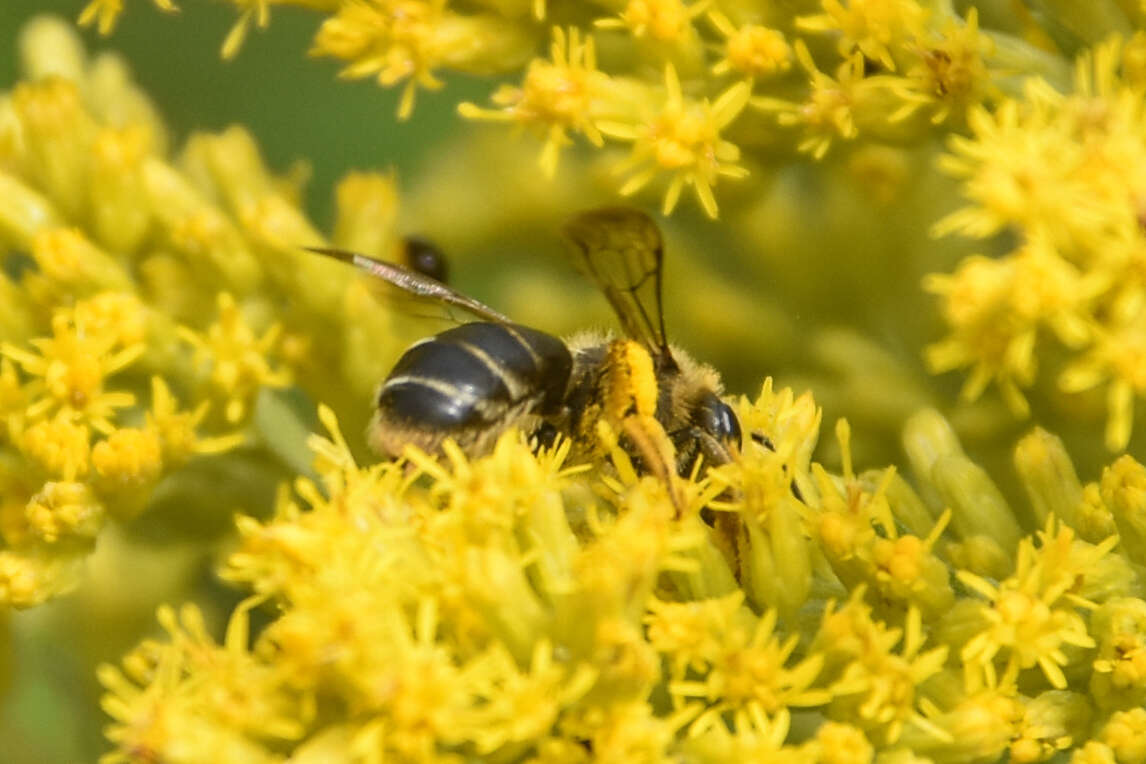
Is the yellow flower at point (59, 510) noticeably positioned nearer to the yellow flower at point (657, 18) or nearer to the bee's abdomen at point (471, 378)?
the bee's abdomen at point (471, 378)

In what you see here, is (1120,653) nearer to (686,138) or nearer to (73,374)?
(686,138)

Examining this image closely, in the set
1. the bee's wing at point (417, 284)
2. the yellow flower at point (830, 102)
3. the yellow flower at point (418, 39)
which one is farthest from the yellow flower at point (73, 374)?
the yellow flower at point (830, 102)

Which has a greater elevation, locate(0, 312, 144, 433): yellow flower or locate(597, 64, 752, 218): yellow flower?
locate(597, 64, 752, 218): yellow flower

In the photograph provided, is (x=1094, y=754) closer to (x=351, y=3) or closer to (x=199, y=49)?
(x=351, y=3)

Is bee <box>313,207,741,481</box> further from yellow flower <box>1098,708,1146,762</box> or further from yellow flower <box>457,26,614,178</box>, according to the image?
yellow flower <box>1098,708,1146,762</box>

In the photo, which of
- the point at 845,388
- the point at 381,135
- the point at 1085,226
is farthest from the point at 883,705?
the point at 381,135

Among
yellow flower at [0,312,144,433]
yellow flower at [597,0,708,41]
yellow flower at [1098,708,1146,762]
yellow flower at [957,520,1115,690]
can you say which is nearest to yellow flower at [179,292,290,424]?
yellow flower at [0,312,144,433]
